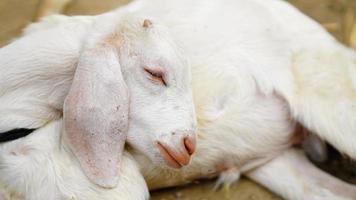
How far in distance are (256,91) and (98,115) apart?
944mm

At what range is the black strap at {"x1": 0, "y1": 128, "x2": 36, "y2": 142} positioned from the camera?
2895mm

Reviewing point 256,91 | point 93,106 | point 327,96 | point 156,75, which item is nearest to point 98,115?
point 93,106

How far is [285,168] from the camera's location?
352 centimetres

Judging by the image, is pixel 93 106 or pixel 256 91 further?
pixel 256 91

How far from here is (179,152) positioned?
2822 millimetres

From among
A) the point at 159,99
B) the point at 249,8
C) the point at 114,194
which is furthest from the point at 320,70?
the point at 114,194

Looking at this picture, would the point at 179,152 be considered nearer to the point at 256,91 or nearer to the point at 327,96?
the point at 256,91

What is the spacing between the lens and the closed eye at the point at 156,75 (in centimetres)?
289

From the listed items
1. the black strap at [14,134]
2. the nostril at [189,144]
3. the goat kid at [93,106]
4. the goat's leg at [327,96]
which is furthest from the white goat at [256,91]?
the black strap at [14,134]

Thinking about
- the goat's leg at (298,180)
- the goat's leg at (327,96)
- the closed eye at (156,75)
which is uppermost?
the closed eye at (156,75)

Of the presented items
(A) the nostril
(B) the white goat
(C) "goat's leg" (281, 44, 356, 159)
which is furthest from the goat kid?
(C) "goat's leg" (281, 44, 356, 159)

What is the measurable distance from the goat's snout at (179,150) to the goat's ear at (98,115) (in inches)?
6.9

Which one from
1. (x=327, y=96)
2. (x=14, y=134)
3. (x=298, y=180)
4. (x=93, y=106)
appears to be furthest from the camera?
(x=298, y=180)

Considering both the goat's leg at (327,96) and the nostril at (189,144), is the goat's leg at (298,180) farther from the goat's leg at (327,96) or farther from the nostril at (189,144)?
the nostril at (189,144)
